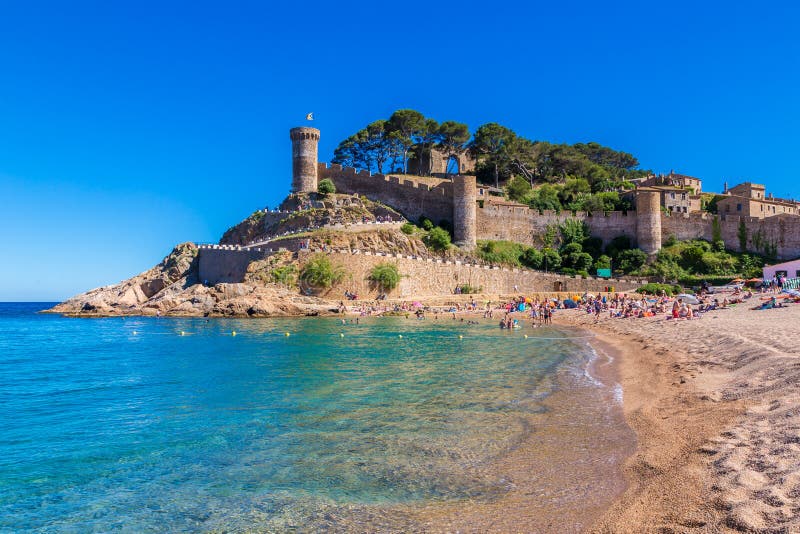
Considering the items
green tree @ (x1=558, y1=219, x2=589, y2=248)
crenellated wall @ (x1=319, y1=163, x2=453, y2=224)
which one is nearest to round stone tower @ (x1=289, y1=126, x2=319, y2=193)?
crenellated wall @ (x1=319, y1=163, x2=453, y2=224)

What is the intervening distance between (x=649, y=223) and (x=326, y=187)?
2465cm

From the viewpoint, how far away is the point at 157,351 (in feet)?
67.0

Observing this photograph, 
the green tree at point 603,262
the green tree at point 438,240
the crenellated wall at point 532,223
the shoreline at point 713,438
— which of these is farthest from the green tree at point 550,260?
the shoreline at point 713,438

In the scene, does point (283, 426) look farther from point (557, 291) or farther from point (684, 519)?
point (557, 291)

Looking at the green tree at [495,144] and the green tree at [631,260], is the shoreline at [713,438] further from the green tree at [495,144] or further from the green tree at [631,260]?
the green tree at [495,144]

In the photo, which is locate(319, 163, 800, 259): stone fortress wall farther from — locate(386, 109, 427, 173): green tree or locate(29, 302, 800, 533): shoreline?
locate(29, 302, 800, 533): shoreline

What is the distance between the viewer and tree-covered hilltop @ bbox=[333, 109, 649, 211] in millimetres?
52250

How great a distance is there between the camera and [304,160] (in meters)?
49.1

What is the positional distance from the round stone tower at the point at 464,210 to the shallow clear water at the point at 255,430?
25017mm

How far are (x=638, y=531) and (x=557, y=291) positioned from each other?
37342 mm

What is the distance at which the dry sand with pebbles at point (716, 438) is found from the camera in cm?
479

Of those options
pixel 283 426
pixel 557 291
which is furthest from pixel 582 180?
pixel 283 426

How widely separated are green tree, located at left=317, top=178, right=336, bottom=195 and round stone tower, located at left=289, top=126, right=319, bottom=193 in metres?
1.78

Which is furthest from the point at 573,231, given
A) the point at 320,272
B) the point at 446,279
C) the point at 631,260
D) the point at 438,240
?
the point at 320,272
